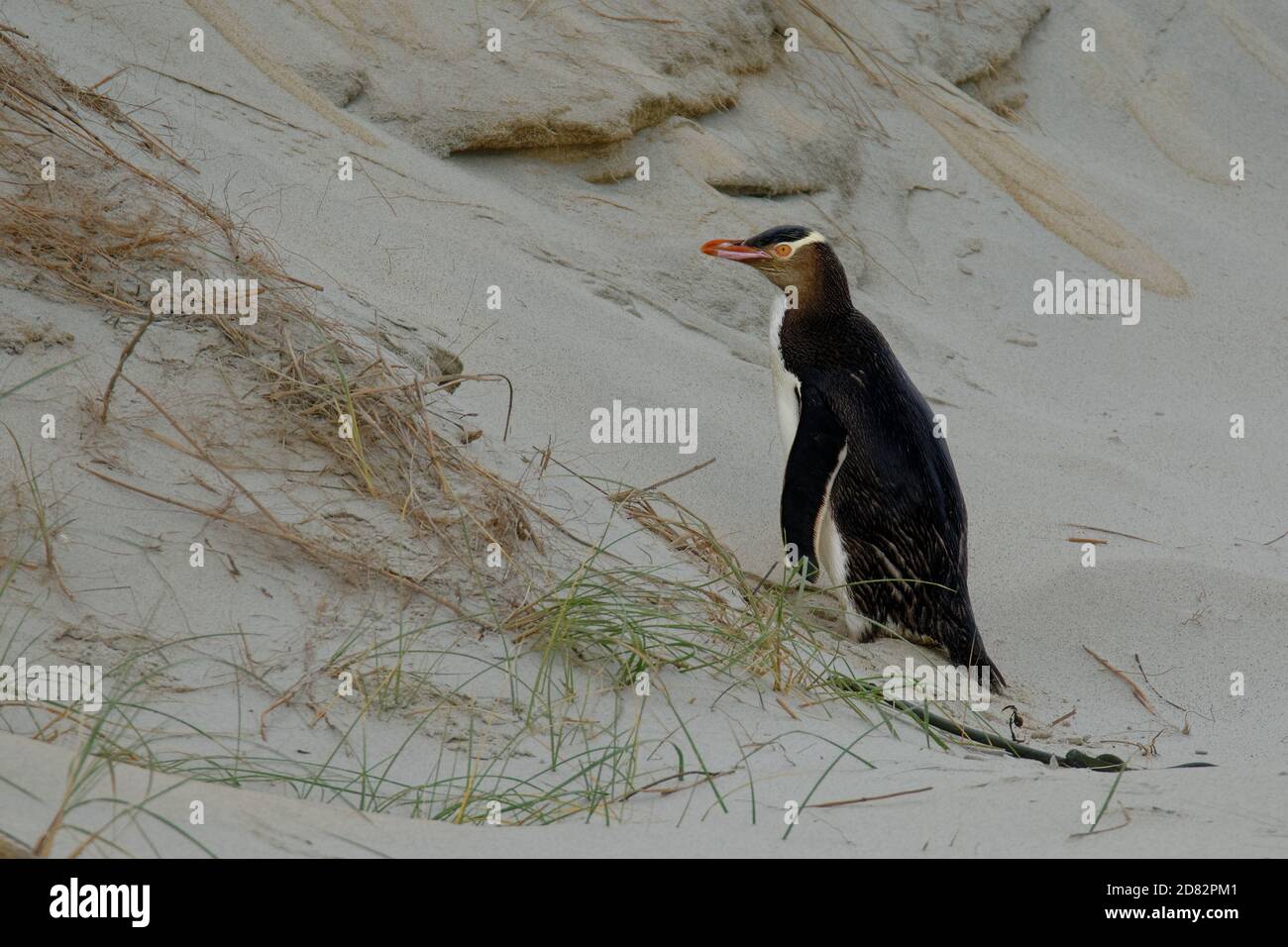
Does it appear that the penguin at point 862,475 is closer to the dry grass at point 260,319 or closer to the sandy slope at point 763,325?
the sandy slope at point 763,325

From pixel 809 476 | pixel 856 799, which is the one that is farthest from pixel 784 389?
pixel 856 799

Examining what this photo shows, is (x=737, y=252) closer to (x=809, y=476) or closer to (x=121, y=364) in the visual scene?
(x=809, y=476)

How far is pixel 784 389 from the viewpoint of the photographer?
169 inches

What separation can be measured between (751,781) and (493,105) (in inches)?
151

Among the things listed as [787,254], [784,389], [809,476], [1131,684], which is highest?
[787,254]

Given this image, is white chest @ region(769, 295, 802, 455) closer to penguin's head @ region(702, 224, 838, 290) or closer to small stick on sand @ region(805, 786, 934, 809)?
penguin's head @ region(702, 224, 838, 290)

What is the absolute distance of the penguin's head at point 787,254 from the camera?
430cm

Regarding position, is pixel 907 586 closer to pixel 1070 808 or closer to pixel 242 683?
pixel 1070 808

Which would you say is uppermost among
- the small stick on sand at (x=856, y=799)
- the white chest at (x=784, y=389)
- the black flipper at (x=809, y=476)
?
the white chest at (x=784, y=389)

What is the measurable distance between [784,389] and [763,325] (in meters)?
1.15

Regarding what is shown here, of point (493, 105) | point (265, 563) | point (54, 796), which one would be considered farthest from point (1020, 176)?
point (54, 796)

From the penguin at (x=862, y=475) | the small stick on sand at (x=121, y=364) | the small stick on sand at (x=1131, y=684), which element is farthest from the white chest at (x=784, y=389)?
the small stick on sand at (x=121, y=364)

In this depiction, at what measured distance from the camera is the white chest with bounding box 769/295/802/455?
4262 millimetres
